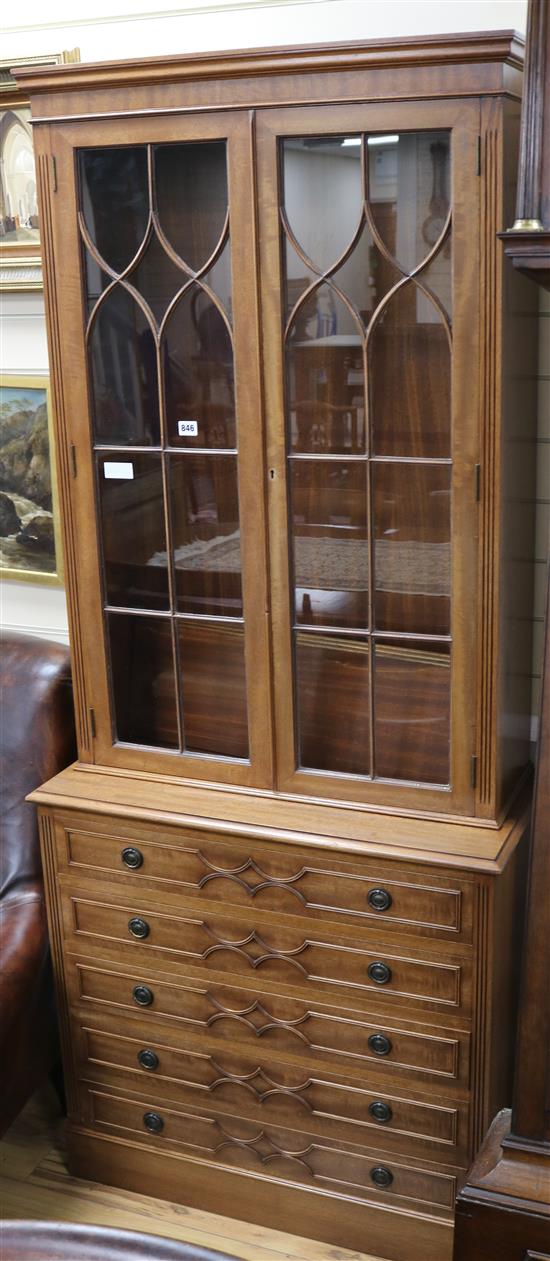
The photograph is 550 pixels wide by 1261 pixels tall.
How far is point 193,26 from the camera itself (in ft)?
8.55

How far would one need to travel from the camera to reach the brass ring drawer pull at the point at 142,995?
2582 mm

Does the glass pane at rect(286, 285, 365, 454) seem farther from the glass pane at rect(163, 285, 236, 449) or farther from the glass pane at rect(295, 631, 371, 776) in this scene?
the glass pane at rect(295, 631, 371, 776)

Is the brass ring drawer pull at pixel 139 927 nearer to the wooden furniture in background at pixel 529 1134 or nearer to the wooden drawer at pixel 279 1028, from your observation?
the wooden drawer at pixel 279 1028

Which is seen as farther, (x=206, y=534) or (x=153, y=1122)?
(x=153, y=1122)

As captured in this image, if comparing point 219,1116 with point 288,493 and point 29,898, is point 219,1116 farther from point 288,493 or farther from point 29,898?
point 288,493

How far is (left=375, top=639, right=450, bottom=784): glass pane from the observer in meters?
2.28

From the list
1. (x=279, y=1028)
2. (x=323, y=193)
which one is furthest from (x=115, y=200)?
(x=279, y=1028)

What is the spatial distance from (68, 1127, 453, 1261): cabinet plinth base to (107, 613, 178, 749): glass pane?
3.02 feet

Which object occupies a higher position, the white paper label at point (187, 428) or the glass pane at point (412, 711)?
the white paper label at point (187, 428)

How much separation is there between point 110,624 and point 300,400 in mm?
635

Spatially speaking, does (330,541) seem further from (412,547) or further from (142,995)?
(142,995)

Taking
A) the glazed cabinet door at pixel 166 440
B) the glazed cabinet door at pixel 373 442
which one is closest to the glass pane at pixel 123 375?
the glazed cabinet door at pixel 166 440

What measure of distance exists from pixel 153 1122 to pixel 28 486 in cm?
151

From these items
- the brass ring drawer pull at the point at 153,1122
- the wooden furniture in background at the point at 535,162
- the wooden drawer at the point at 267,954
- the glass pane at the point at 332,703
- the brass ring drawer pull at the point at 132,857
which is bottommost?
the brass ring drawer pull at the point at 153,1122
